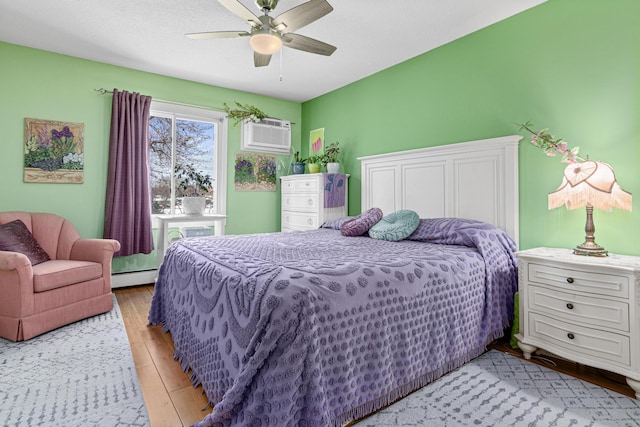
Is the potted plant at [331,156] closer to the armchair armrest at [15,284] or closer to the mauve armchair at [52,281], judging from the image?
the mauve armchair at [52,281]

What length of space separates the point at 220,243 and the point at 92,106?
8.50 ft

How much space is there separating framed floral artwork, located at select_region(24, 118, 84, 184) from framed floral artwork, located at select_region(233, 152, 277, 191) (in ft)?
5.86

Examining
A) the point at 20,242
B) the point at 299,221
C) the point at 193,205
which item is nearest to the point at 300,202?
the point at 299,221

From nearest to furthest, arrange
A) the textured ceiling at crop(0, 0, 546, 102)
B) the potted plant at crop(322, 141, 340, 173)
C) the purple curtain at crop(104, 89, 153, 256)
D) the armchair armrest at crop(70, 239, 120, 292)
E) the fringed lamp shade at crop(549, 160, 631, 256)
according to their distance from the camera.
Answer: the fringed lamp shade at crop(549, 160, 631, 256) → the textured ceiling at crop(0, 0, 546, 102) → the armchair armrest at crop(70, 239, 120, 292) → the purple curtain at crop(104, 89, 153, 256) → the potted plant at crop(322, 141, 340, 173)

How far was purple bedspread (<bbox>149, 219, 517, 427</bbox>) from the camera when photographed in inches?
48.6

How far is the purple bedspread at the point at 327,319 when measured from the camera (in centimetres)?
123

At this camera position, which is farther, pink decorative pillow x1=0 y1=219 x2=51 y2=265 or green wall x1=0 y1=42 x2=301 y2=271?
green wall x1=0 y1=42 x2=301 y2=271

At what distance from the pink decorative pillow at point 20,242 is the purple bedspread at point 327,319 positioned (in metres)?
1.33

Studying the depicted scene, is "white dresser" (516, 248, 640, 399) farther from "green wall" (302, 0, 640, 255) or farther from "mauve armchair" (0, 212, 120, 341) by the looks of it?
"mauve armchair" (0, 212, 120, 341)

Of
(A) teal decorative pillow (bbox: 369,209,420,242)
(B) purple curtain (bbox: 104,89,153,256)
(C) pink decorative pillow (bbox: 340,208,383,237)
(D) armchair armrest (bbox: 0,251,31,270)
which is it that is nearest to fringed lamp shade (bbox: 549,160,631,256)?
(A) teal decorative pillow (bbox: 369,209,420,242)

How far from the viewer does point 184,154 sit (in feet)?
14.5

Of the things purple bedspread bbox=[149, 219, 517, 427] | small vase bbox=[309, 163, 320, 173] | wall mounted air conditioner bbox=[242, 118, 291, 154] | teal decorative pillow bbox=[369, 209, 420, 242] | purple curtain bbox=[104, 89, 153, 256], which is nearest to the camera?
purple bedspread bbox=[149, 219, 517, 427]

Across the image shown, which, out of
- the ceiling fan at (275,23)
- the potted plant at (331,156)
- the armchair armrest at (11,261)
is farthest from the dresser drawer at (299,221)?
the armchair armrest at (11,261)

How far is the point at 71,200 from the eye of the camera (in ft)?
11.9
